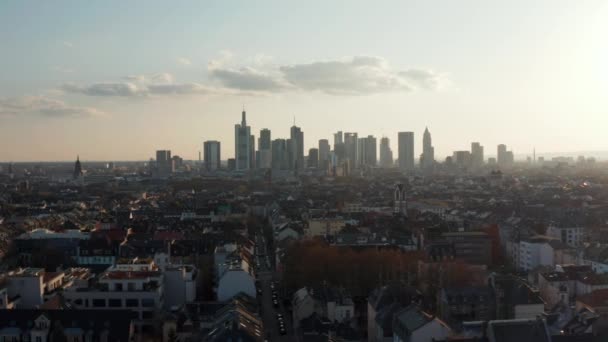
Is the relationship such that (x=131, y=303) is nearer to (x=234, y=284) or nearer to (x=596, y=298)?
(x=234, y=284)

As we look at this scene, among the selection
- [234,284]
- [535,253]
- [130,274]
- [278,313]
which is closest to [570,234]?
[535,253]

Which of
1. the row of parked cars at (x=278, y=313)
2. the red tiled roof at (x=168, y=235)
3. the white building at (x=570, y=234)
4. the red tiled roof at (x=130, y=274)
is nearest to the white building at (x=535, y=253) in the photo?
the white building at (x=570, y=234)

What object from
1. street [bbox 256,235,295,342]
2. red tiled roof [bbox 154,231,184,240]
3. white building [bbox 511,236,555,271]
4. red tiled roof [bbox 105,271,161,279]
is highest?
red tiled roof [bbox 105,271,161,279]

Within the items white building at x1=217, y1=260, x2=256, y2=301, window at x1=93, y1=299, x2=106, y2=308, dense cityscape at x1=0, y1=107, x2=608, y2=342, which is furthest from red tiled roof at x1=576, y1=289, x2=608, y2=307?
window at x1=93, y1=299, x2=106, y2=308

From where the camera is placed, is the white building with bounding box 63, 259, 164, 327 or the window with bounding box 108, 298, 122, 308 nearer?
the white building with bounding box 63, 259, 164, 327

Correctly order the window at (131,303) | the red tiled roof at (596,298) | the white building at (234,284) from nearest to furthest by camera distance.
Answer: the red tiled roof at (596,298) → the window at (131,303) → the white building at (234,284)

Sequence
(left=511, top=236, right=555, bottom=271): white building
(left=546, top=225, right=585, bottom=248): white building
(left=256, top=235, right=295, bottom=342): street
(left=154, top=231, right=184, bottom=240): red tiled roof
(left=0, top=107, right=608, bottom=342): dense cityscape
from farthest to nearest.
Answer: (left=546, top=225, right=585, bottom=248): white building, (left=154, top=231, right=184, bottom=240): red tiled roof, (left=511, top=236, right=555, bottom=271): white building, (left=256, top=235, right=295, bottom=342): street, (left=0, top=107, right=608, bottom=342): dense cityscape

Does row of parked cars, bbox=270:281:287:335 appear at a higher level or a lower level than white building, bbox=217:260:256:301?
lower

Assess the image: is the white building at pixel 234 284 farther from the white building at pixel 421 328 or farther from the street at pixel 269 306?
the white building at pixel 421 328

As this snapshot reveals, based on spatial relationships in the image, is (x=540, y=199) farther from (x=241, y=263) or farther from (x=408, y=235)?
(x=241, y=263)

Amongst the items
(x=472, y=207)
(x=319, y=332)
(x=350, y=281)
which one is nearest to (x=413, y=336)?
(x=319, y=332)

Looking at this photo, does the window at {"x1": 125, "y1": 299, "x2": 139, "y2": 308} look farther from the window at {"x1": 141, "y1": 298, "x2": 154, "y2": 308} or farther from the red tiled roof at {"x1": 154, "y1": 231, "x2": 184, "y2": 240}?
the red tiled roof at {"x1": 154, "y1": 231, "x2": 184, "y2": 240}
